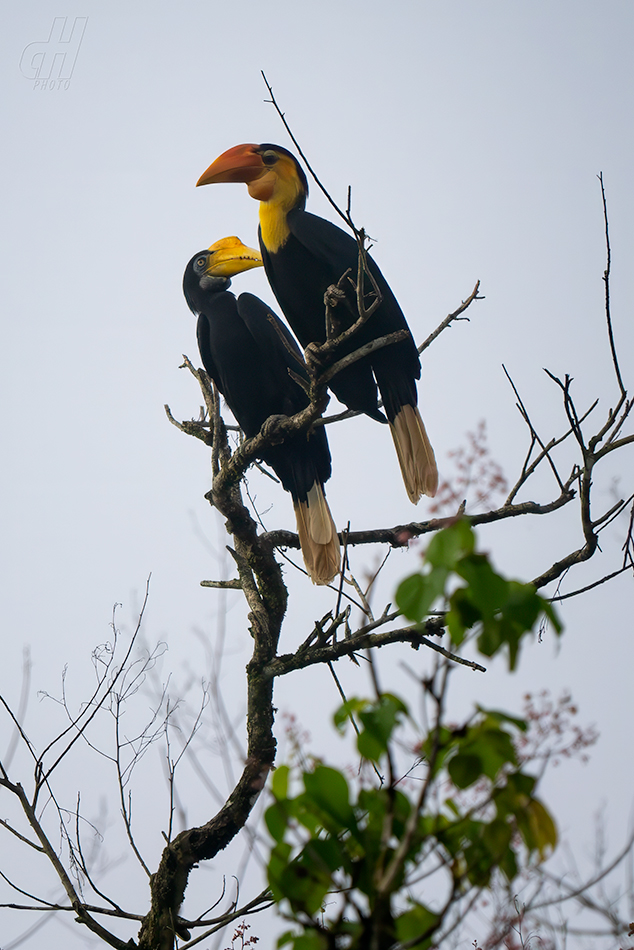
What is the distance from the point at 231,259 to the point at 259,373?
1.88ft

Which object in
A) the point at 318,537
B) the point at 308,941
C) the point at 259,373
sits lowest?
the point at 308,941

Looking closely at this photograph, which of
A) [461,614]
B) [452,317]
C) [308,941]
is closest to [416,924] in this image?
[308,941]

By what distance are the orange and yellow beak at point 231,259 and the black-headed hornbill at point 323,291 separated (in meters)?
0.33

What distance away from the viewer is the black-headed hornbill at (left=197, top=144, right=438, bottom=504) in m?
2.46

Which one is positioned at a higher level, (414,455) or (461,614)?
(414,455)

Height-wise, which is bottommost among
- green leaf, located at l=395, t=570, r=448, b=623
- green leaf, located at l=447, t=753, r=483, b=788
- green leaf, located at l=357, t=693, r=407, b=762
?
green leaf, located at l=447, t=753, r=483, b=788

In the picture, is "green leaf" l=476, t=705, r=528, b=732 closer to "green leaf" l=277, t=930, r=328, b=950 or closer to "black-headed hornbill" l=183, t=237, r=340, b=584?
"green leaf" l=277, t=930, r=328, b=950

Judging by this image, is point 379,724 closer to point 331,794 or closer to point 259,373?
point 331,794

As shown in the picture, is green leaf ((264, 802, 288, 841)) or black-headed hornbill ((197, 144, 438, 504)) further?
black-headed hornbill ((197, 144, 438, 504))

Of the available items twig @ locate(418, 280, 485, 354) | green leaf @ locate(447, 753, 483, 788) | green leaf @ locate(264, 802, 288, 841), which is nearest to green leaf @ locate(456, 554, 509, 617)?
green leaf @ locate(447, 753, 483, 788)

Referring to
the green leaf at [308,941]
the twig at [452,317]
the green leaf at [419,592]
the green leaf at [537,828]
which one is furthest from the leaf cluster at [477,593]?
the twig at [452,317]

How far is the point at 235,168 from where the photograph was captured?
293cm

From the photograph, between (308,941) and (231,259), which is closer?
(308,941)

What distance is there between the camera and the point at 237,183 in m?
2.96
